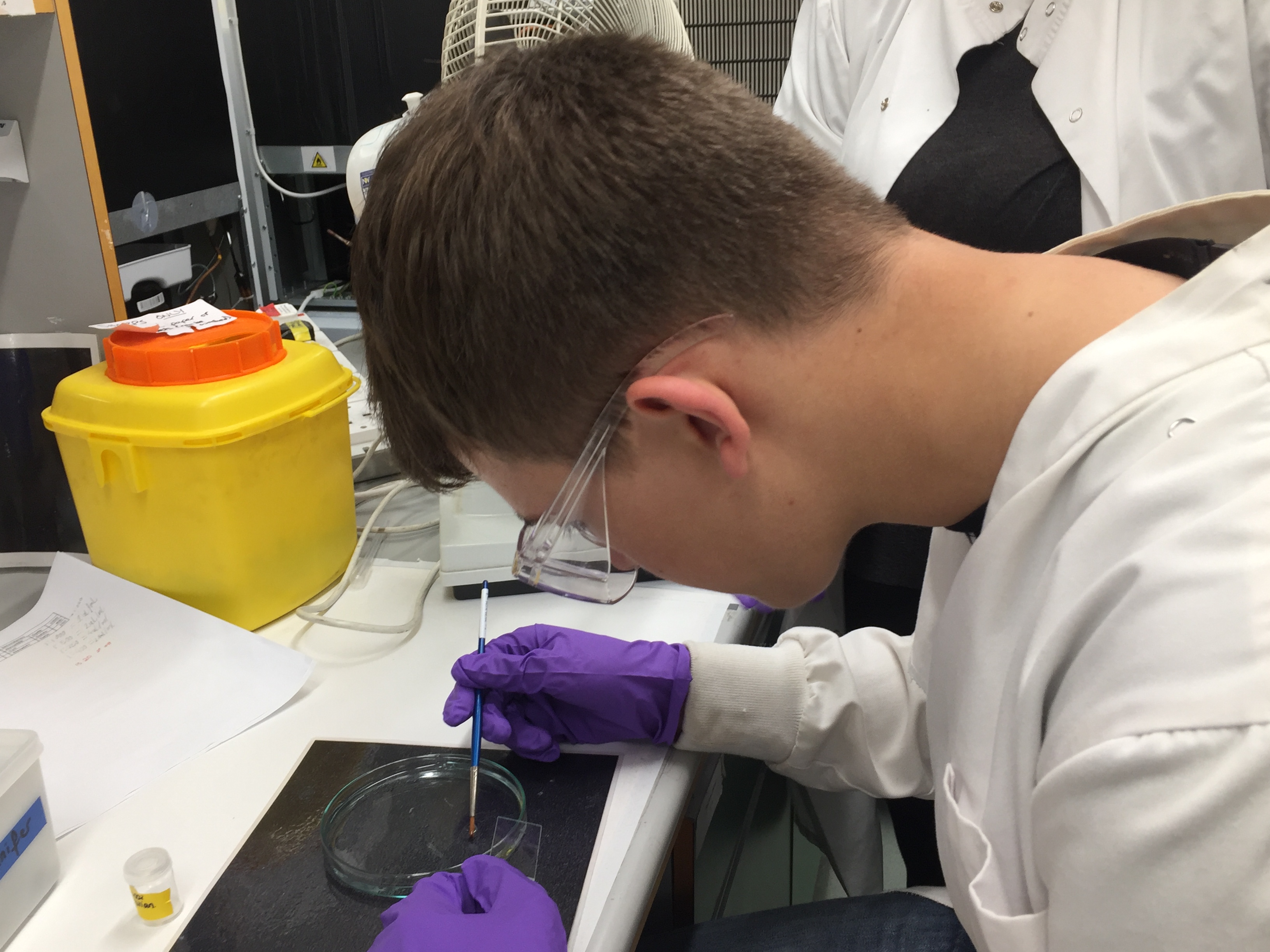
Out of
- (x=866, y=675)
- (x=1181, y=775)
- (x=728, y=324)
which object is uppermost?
(x=728, y=324)

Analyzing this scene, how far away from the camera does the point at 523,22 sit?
0.96m

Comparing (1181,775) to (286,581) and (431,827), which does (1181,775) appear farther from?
(286,581)

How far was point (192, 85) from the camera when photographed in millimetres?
1514

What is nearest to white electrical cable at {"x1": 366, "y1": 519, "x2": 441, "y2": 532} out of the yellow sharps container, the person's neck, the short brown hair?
the yellow sharps container

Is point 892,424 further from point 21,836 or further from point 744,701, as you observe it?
point 21,836

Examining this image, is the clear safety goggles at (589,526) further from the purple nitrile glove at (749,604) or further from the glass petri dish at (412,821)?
the purple nitrile glove at (749,604)

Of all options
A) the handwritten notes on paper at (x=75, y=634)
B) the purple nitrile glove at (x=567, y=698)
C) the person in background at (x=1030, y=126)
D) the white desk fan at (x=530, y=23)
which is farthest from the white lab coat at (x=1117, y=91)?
the handwritten notes on paper at (x=75, y=634)

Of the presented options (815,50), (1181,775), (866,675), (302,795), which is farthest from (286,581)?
(815,50)

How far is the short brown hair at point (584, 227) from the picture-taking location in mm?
589

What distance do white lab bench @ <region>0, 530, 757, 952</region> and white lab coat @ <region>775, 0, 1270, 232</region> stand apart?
0.59 m

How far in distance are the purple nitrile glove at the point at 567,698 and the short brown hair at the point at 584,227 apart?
28 centimetres

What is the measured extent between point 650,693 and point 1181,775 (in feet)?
1.58

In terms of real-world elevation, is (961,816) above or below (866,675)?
above

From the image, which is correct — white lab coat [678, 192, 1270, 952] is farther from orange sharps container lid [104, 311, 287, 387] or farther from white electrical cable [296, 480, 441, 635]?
orange sharps container lid [104, 311, 287, 387]
